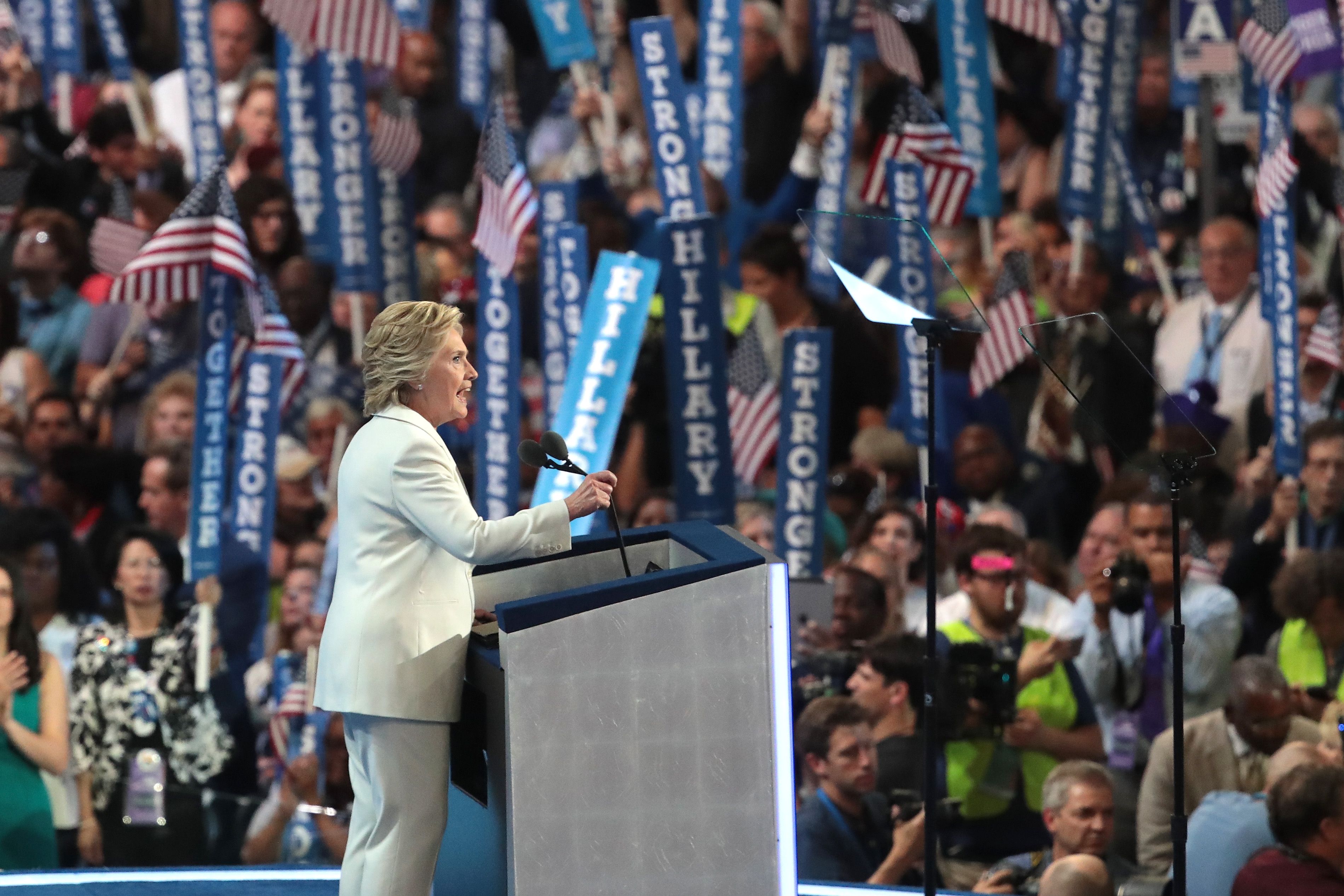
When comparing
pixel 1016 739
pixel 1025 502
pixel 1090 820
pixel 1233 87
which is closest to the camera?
pixel 1090 820

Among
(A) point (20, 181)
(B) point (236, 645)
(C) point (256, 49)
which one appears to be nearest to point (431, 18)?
(C) point (256, 49)

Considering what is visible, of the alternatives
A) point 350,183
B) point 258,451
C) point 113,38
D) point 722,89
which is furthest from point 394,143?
point 258,451

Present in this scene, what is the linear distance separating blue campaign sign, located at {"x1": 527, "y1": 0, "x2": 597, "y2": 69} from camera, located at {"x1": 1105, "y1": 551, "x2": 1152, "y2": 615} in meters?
2.82

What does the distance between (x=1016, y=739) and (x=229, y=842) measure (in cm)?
244

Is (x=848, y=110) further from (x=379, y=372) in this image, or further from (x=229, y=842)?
(x=379, y=372)

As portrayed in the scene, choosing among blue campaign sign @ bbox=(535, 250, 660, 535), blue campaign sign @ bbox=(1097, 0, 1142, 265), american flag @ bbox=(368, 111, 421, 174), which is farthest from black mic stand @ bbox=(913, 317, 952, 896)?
american flag @ bbox=(368, 111, 421, 174)

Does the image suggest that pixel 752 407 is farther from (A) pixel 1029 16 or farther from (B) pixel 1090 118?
(A) pixel 1029 16

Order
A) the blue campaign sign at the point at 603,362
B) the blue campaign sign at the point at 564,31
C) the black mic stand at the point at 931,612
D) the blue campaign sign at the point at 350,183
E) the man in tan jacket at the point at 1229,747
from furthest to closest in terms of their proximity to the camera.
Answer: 1. the blue campaign sign at the point at 350,183
2. the blue campaign sign at the point at 564,31
3. the blue campaign sign at the point at 603,362
4. the man in tan jacket at the point at 1229,747
5. the black mic stand at the point at 931,612

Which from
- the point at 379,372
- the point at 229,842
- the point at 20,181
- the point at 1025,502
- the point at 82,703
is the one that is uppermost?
the point at 20,181

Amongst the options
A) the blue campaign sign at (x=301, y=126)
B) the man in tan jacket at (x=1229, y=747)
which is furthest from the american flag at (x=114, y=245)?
the man in tan jacket at (x=1229, y=747)

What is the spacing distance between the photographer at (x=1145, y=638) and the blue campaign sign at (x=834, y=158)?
186 centimetres

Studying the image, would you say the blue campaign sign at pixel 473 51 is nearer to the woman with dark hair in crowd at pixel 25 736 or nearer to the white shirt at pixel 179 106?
the white shirt at pixel 179 106

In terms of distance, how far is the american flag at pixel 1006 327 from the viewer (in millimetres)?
6781

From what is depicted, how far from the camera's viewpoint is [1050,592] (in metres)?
6.06
